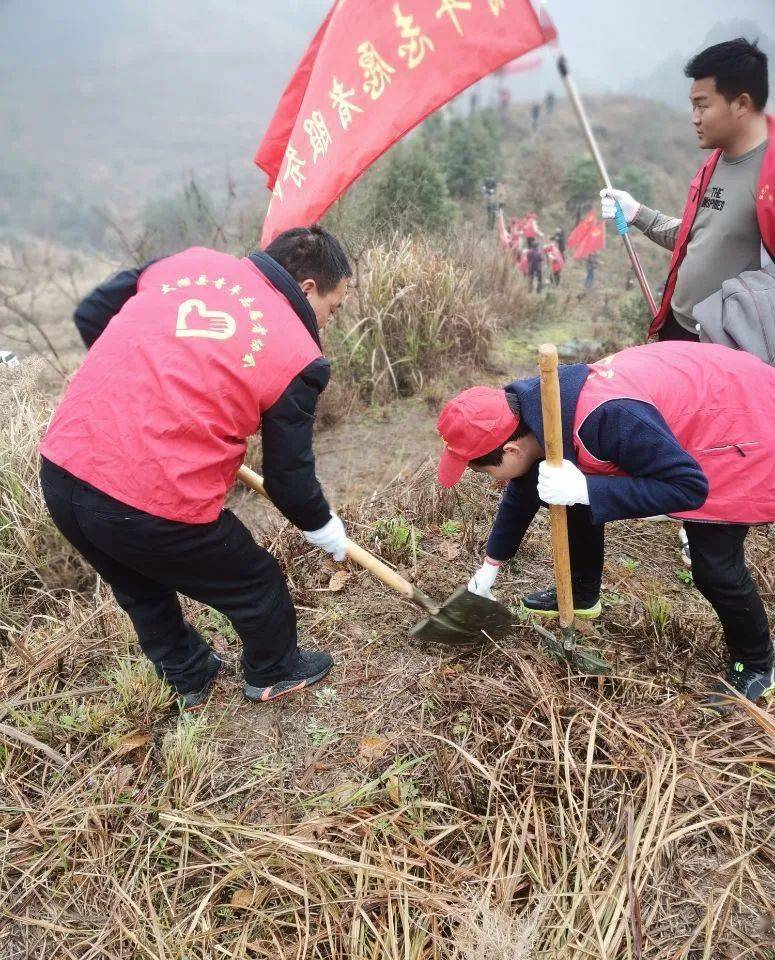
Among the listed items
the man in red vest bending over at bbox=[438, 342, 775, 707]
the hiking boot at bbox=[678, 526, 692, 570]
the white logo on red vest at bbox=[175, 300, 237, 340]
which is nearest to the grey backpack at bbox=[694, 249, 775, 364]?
the man in red vest bending over at bbox=[438, 342, 775, 707]

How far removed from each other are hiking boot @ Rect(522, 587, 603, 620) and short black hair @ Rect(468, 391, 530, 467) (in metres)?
0.91

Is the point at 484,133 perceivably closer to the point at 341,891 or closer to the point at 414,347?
the point at 414,347

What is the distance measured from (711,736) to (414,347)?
12.1ft

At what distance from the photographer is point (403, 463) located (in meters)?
4.10

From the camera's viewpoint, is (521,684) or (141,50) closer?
(521,684)

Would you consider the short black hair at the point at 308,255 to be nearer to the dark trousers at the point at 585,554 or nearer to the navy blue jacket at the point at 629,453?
the navy blue jacket at the point at 629,453

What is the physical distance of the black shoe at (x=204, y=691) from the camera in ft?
7.17

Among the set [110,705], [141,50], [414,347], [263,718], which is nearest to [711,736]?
[263,718]

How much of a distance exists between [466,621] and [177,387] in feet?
4.29

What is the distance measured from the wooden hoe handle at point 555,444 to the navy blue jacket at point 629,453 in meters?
0.10

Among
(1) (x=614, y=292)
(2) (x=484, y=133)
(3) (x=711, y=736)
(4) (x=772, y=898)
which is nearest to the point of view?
(4) (x=772, y=898)

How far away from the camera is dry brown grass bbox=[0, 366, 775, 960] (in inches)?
57.9

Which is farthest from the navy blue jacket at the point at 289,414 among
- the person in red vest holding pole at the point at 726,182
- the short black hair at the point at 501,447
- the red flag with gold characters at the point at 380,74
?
the person in red vest holding pole at the point at 726,182

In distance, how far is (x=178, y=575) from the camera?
1.78 metres
